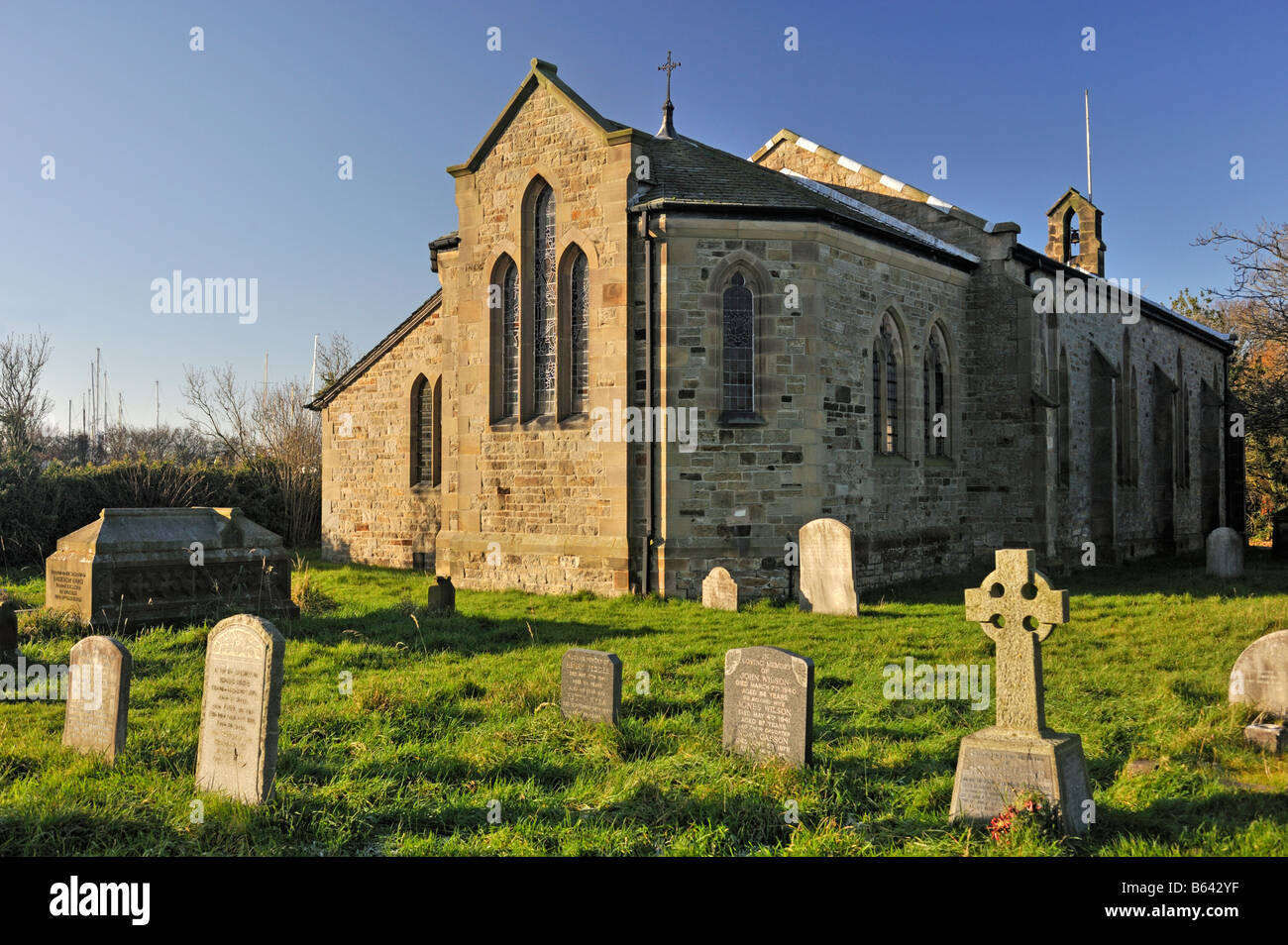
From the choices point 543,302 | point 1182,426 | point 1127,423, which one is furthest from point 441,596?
point 1182,426

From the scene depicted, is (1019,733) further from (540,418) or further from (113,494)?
(113,494)

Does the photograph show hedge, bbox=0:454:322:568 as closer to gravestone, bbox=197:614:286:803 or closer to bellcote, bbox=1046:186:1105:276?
gravestone, bbox=197:614:286:803

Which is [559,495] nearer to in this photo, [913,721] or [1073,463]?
[913,721]

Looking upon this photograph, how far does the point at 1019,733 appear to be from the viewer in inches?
233

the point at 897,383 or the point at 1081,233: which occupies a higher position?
the point at 1081,233

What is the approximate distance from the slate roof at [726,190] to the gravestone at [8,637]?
36.9 feet

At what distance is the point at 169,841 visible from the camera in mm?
5566

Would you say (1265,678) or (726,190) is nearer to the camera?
(1265,678)

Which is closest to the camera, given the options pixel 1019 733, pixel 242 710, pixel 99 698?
pixel 1019 733

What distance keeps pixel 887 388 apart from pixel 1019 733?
13684mm

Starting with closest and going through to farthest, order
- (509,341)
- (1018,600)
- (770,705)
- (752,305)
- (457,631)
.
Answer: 1. (1018,600)
2. (770,705)
3. (457,631)
4. (752,305)
5. (509,341)

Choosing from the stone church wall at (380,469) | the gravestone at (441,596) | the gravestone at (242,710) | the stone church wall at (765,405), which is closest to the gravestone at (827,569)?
the stone church wall at (765,405)

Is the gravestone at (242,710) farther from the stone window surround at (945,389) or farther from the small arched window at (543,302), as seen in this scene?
the stone window surround at (945,389)

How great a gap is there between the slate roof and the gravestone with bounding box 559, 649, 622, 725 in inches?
397
